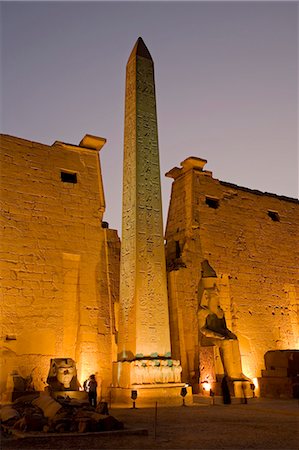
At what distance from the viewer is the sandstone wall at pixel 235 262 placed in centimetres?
1174

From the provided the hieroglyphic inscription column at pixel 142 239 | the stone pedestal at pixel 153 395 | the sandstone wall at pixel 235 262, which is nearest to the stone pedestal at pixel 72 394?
the stone pedestal at pixel 153 395

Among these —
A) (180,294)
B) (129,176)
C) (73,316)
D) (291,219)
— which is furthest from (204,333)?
(291,219)

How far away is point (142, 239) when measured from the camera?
892cm

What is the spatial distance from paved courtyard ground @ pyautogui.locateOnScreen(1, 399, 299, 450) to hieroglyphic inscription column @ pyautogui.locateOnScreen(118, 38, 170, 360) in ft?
4.65

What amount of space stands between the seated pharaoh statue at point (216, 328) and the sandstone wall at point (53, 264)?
1.92 meters

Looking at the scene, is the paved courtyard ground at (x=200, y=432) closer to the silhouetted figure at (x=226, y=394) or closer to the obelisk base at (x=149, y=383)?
the obelisk base at (x=149, y=383)

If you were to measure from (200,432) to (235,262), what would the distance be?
8.23 m

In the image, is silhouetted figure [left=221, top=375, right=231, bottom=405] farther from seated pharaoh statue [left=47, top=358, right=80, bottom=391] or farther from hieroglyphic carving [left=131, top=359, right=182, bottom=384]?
seated pharaoh statue [left=47, top=358, right=80, bottom=391]

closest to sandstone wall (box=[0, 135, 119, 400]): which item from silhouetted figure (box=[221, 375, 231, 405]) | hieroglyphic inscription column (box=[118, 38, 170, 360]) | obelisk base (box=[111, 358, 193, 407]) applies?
hieroglyphic inscription column (box=[118, 38, 170, 360])

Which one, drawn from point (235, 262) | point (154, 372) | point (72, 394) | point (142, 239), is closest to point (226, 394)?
point (154, 372)

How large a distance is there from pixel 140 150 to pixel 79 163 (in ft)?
8.26

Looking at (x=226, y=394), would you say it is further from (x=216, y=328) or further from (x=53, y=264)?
(x=53, y=264)

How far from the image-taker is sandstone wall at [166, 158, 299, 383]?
38.5 feet

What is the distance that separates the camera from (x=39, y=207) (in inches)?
414
